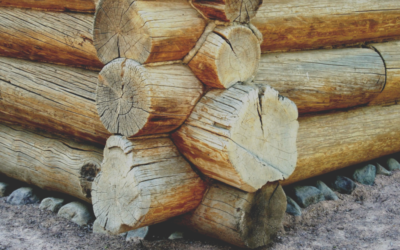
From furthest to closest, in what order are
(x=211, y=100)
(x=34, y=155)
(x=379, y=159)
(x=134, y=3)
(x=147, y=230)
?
(x=379, y=159) → (x=34, y=155) → (x=147, y=230) → (x=211, y=100) → (x=134, y=3)

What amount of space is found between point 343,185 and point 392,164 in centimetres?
85

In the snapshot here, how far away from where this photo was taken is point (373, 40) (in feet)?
14.7

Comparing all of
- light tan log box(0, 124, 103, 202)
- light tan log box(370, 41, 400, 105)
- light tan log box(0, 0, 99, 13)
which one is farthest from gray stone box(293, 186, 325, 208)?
light tan log box(0, 0, 99, 13)

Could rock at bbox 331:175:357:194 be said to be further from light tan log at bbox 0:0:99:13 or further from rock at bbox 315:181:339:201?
light tan log at bbox 0:0:99:13

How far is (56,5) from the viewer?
3658 mm

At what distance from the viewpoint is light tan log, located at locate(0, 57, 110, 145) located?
363cm

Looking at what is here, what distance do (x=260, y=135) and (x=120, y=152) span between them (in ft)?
2.80

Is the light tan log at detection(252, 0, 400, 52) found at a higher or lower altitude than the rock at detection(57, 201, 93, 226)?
higher

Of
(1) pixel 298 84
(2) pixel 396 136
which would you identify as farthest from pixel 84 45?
(2) pixel 396 136

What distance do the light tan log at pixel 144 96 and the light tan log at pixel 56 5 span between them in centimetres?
71

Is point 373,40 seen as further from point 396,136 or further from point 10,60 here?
point 10,60

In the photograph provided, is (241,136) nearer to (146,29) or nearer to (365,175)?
(146,29)

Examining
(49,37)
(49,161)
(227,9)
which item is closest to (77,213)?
(49,161)

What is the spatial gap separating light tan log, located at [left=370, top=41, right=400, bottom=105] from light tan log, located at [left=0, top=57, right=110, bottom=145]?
8.41 feet
